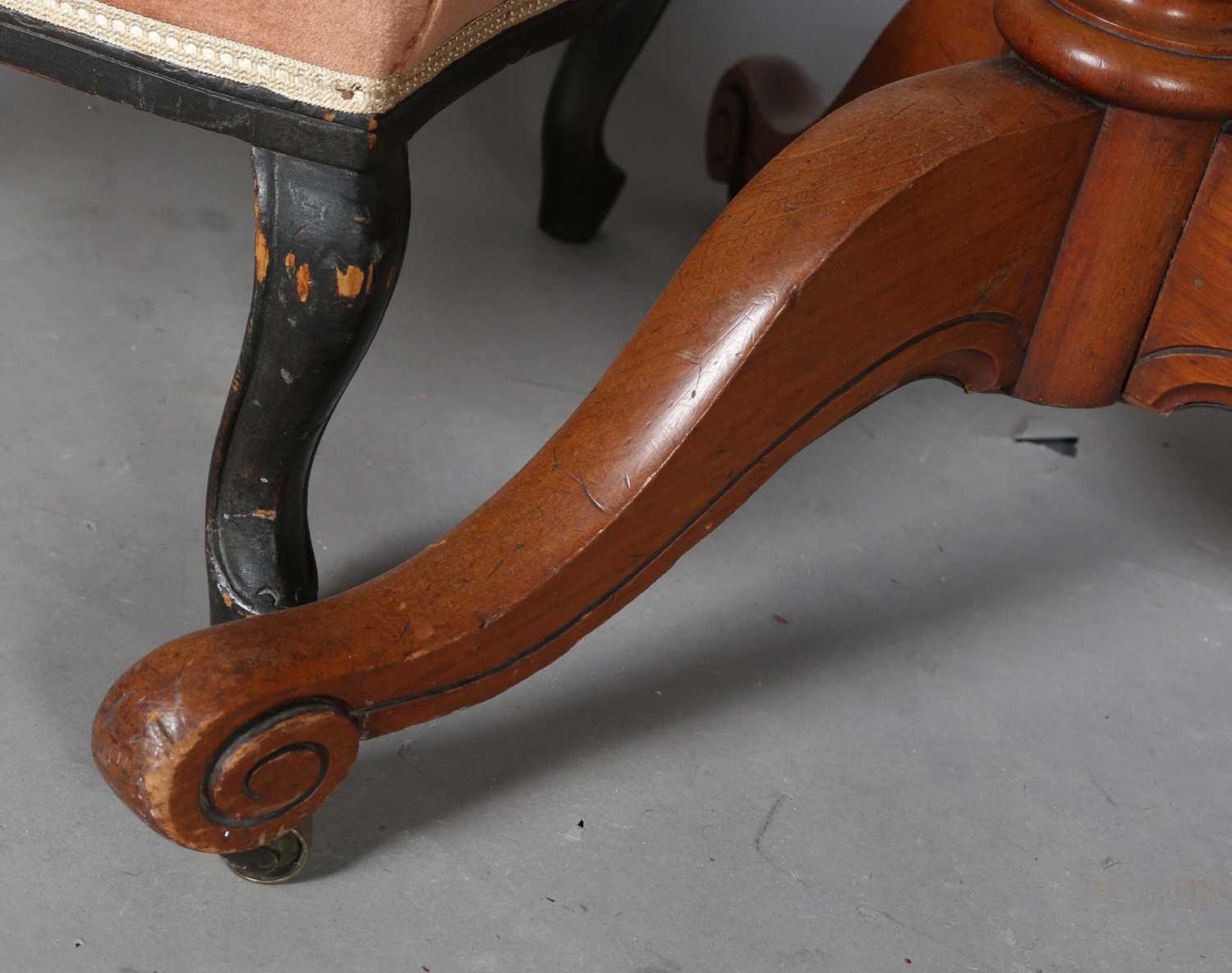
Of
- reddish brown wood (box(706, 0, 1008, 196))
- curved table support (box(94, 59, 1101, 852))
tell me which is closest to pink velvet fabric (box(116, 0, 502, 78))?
curved table support (box(94, 59, 1101, 852))

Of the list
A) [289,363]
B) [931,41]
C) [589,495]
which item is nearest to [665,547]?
[589,495]

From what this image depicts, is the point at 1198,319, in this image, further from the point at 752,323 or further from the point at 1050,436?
the point at 1050,436

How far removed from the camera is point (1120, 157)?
68 cm

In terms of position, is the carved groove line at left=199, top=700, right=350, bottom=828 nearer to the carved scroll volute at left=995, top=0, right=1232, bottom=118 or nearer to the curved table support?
the curved table support

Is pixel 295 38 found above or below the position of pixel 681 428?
above

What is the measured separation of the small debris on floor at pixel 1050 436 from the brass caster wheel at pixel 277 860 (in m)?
0.62

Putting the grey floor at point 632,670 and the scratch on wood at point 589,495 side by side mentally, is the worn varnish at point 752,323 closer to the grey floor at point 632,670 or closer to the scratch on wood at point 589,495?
the scratch on wood at point 589,495

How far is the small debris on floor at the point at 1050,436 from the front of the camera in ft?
3.70

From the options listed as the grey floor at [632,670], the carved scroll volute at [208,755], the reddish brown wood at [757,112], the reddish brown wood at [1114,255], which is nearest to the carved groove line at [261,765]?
the carved scroll volute at [208,755]

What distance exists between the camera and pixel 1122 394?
75cm

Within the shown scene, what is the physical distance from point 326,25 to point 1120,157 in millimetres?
336

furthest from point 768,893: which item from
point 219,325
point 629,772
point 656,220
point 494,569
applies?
point 656,220

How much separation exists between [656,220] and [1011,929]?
759 millimetres

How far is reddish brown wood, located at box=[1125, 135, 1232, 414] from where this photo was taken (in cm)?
69
